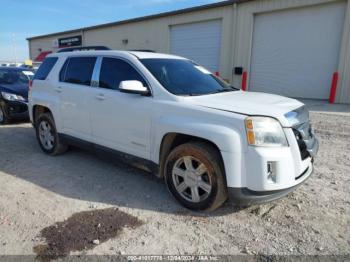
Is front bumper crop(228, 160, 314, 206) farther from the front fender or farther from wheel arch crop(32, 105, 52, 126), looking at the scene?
wheel arch crop(32, 105, 52, 126)

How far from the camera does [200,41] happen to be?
16.4 metres

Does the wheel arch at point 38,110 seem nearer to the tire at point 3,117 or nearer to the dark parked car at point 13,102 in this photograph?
the dark parked car at point 13,102

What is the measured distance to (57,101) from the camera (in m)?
5.04

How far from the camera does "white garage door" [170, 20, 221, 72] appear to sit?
15.8m

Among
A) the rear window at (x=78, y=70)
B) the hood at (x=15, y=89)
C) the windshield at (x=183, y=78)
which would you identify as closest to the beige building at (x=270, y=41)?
the windshield at (x=183, y=78)

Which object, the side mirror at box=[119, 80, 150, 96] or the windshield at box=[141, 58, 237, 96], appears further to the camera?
the windshield at box=[141, 58, 237, 96]

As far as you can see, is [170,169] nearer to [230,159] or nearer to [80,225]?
[230,159]

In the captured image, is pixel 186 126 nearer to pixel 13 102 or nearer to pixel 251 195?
pixel 251 195

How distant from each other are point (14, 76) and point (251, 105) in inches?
347

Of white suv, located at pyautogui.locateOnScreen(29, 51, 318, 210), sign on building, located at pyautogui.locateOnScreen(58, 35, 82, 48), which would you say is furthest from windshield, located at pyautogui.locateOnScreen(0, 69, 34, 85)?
sign on building, located at pyautogui.locateOnScreen(58, 35, 82, 48)

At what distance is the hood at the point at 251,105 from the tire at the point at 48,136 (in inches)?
119

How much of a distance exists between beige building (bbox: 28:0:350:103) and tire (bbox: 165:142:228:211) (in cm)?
1071

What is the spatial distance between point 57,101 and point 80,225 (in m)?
2.72

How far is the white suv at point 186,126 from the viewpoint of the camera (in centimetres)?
292
